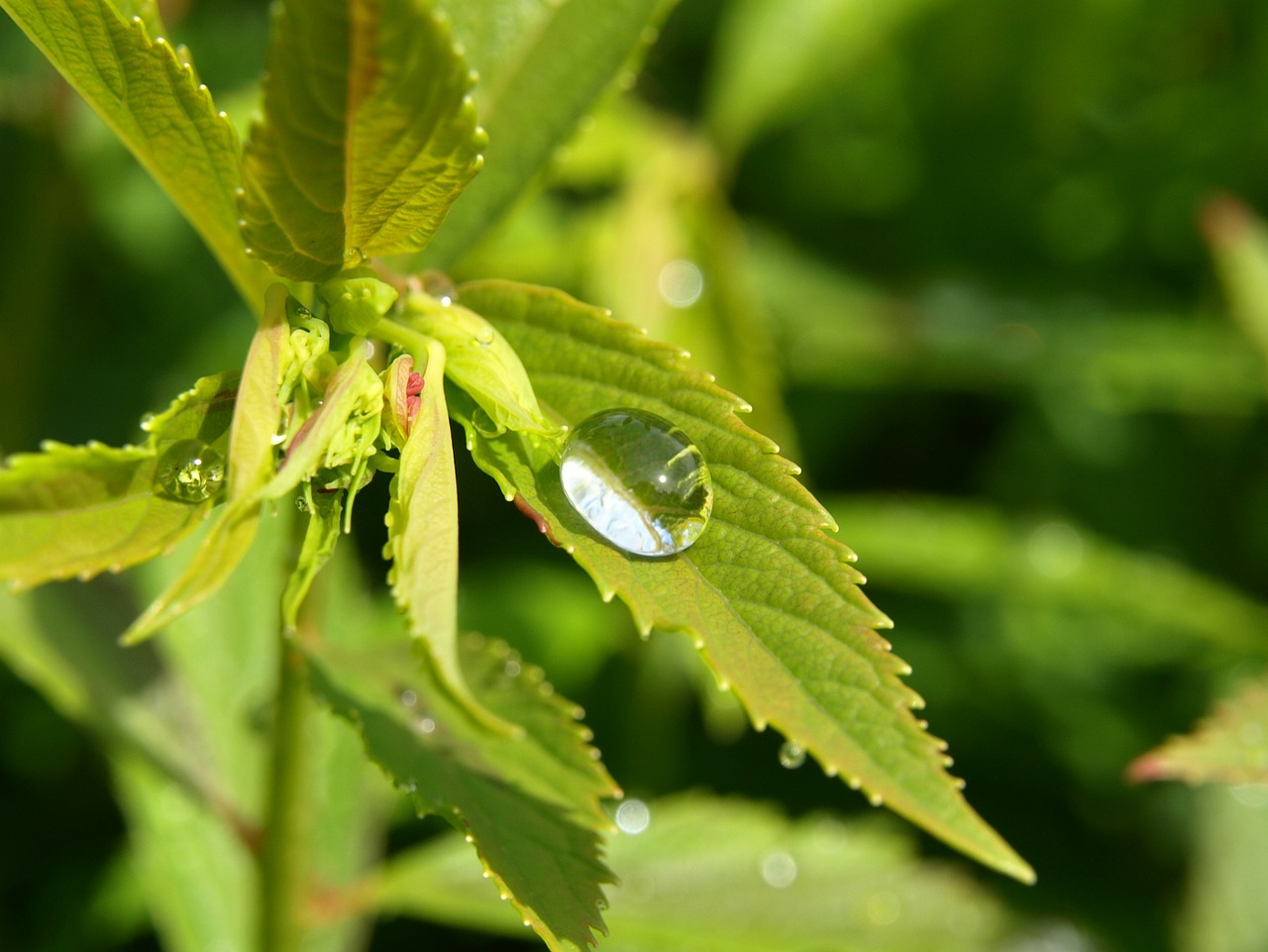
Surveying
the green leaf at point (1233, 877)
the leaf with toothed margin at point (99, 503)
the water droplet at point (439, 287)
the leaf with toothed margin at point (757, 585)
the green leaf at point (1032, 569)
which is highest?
the green leaf at point (1032, 569)

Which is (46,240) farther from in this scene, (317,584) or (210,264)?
(317,584)

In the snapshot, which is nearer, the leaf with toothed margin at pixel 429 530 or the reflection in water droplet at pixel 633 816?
the leaf with toothed margin at pixel 429 530

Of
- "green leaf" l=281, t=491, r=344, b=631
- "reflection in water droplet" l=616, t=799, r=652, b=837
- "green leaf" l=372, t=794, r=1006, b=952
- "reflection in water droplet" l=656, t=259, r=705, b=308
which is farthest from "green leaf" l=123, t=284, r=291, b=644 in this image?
"reflection in water droplet" l=656, t=259, r=705, b=308

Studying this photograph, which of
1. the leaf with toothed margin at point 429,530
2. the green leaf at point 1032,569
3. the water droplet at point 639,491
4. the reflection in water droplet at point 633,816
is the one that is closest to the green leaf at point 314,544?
the leaf with toothed margin at point 429,530

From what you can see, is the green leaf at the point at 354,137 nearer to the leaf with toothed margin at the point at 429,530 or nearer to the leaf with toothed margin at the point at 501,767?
the leaf with toothed margin at the point at 429,530

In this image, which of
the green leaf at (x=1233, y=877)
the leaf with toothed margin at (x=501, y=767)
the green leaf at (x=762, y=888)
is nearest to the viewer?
the leaf with toothed margin at (x=501, y=767)

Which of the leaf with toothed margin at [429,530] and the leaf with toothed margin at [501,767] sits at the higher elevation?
the leaf with toothed margin at [429,530]
